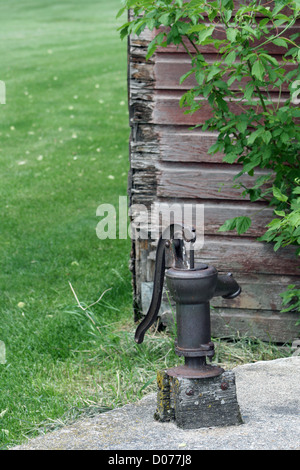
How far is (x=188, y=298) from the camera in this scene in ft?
8.66

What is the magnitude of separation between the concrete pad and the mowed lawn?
0.80ft

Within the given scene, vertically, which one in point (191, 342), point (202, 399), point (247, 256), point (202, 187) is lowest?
point (202, 399)

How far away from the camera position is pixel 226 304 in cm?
412

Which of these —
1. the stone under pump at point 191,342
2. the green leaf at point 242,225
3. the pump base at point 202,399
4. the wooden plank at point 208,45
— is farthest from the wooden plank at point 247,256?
the pump base at point 202,399

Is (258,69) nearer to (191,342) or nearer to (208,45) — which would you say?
(208,45)

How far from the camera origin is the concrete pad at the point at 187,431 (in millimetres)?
2635

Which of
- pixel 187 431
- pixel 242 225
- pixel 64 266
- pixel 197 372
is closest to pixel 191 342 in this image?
pixel 197 372

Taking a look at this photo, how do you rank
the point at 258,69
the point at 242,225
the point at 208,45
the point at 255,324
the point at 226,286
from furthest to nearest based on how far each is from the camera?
the point at 255,324, the point at 208,45, the point at 242,225, the point at 258,69, the point at 226,286

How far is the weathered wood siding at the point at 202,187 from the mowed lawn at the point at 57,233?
822 mm

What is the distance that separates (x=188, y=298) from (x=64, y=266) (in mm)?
3136

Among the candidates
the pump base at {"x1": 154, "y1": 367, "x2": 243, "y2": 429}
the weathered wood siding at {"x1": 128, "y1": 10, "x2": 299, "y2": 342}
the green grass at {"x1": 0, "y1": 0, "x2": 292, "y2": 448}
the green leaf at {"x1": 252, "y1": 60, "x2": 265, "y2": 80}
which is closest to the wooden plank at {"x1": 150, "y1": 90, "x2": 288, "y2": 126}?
the weathered wood siding at {"x1": 128, "y1": 10, "x2": 299, "y2": 342}

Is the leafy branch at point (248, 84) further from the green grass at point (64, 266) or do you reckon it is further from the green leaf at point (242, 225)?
the green grass at point (64, 266)

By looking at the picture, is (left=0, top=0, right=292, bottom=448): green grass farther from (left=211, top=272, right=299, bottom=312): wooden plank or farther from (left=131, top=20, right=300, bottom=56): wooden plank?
(left=131, top=20, right=300, bottom=56): wooden plank
